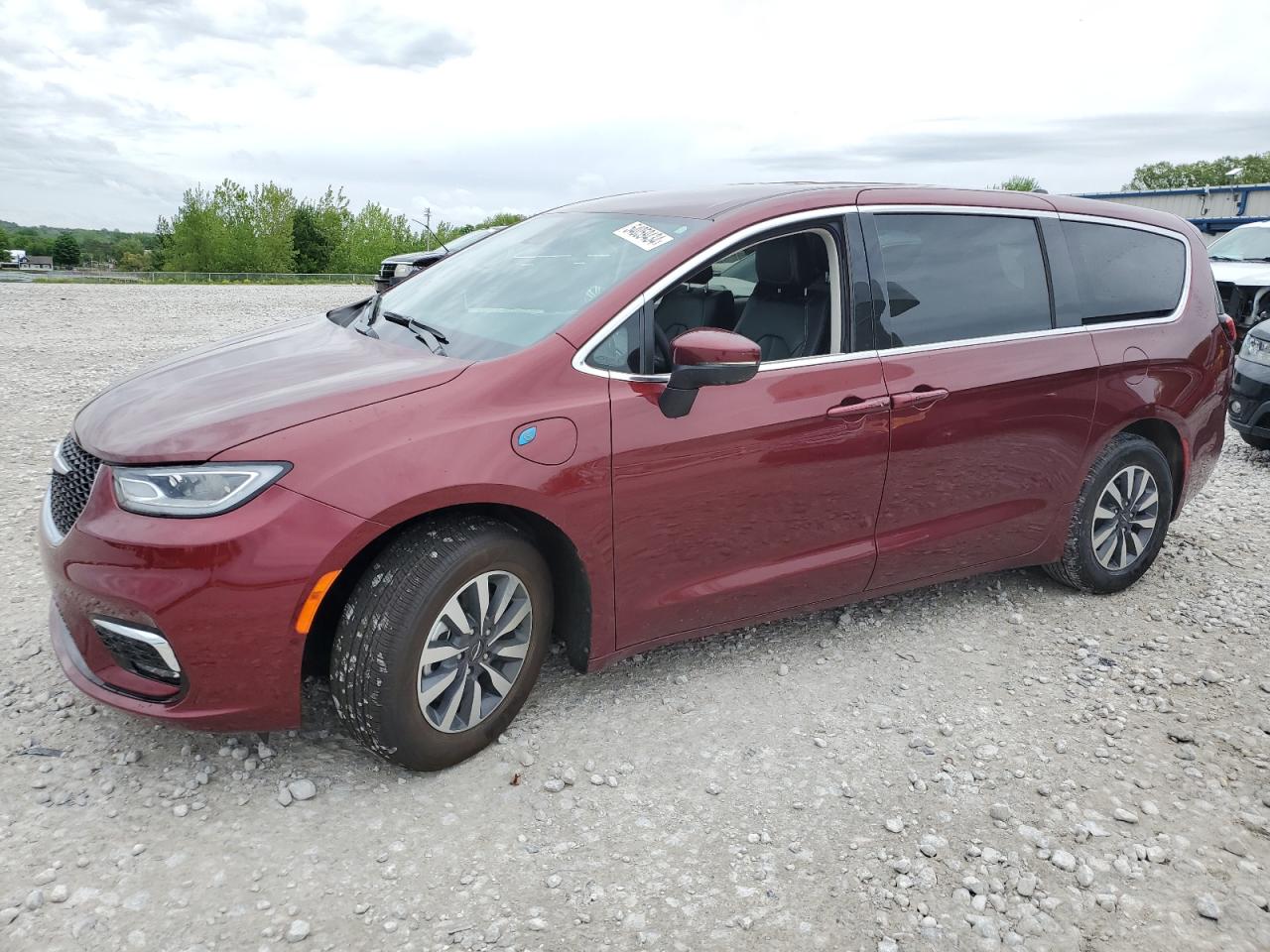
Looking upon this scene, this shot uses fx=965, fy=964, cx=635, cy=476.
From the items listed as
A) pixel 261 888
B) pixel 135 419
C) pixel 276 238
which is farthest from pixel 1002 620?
pixel 276 238

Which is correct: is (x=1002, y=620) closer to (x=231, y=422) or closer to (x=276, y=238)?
(x=231, y=422)

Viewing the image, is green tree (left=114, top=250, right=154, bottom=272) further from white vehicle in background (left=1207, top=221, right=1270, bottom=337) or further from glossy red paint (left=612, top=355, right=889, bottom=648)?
glossy red paint (left=612, top=355, right=889, bottom=648)

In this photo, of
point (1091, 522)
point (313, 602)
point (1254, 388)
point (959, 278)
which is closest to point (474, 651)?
point (313, 602)

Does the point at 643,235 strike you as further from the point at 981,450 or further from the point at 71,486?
the point at 71,486

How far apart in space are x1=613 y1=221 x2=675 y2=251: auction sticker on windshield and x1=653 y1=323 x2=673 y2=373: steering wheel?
33cm

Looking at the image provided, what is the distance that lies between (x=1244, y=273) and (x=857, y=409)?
9.79 metres

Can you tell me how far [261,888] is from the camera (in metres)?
2.47

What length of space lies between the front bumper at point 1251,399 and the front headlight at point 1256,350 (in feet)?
0.11

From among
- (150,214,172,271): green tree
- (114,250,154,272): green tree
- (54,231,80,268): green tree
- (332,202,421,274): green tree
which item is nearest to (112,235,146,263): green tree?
(114,250,154,272): green tree

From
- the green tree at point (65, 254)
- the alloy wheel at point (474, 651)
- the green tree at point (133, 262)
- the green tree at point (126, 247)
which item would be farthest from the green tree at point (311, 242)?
the alloy wheel at point (474, 651)

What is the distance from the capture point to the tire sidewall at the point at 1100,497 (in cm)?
424

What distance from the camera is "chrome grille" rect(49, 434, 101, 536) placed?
277 cm

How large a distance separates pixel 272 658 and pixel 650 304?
156 cm

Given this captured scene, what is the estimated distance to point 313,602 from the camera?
2.60m
